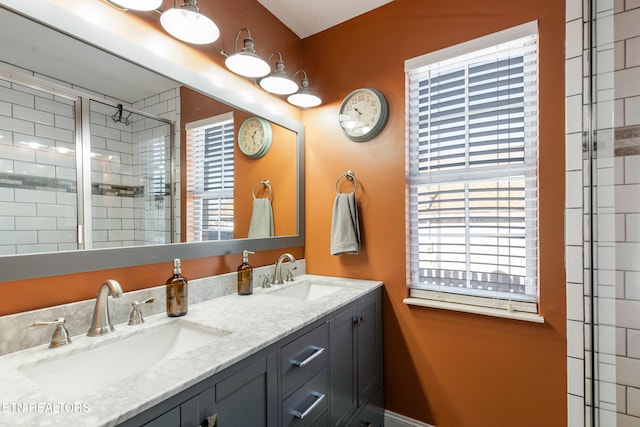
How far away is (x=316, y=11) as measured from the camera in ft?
6.41

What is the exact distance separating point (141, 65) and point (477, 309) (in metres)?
1.94

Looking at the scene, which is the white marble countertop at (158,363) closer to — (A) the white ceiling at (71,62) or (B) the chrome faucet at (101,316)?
(B) the chrome faucet at (101,316)

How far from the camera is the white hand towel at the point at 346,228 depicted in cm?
188

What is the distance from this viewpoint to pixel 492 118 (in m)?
1.59

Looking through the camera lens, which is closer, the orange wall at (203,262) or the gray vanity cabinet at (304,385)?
the gray vanity cabinet at (304,385)

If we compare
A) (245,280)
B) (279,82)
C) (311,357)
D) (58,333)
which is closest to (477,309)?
(311,357)

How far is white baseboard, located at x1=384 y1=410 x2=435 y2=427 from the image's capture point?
69.7 inches

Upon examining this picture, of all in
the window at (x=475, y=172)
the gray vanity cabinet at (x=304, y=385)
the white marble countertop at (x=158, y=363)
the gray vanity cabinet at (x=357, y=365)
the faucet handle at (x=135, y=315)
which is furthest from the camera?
the window at (x=475, y=172)

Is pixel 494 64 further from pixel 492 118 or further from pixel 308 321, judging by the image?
pixel 308 321

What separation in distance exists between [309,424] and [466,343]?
0.95 m

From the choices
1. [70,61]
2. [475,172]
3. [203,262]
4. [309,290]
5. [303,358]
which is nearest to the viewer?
[70,61]

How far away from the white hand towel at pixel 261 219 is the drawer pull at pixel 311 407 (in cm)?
90

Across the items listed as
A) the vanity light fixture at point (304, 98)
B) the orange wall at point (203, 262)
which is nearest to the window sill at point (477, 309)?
the orange wall at point (203, 262)

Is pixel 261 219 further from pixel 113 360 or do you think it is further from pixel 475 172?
pixel 475 172
